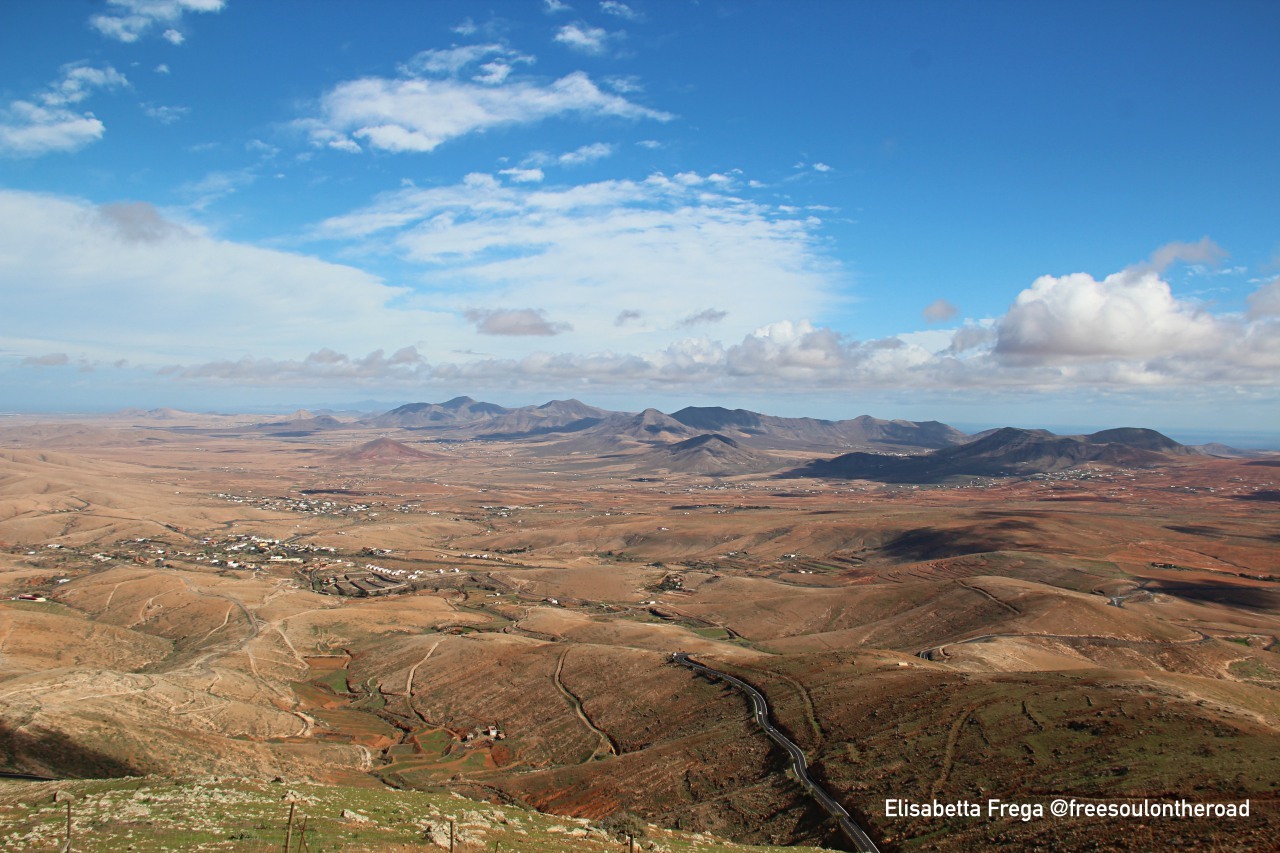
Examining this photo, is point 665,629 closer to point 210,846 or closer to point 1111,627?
point 1111,627

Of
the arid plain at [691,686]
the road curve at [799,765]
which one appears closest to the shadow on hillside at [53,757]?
the arid plain at [691,686]

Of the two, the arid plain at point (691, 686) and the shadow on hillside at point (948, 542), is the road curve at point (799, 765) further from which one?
the shadow on hillside at point (948, 542)

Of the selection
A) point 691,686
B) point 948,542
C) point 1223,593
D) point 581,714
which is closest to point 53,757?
point 581,714

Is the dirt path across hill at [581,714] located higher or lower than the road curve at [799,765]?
lower

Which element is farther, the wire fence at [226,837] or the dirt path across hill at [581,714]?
the dirt path across hill at [581,714]

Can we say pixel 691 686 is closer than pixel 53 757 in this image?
No

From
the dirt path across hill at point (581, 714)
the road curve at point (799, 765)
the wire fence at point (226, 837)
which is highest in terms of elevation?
the wire fence at point (226, 837)

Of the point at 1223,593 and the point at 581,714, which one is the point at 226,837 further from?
the point at 1223,593
